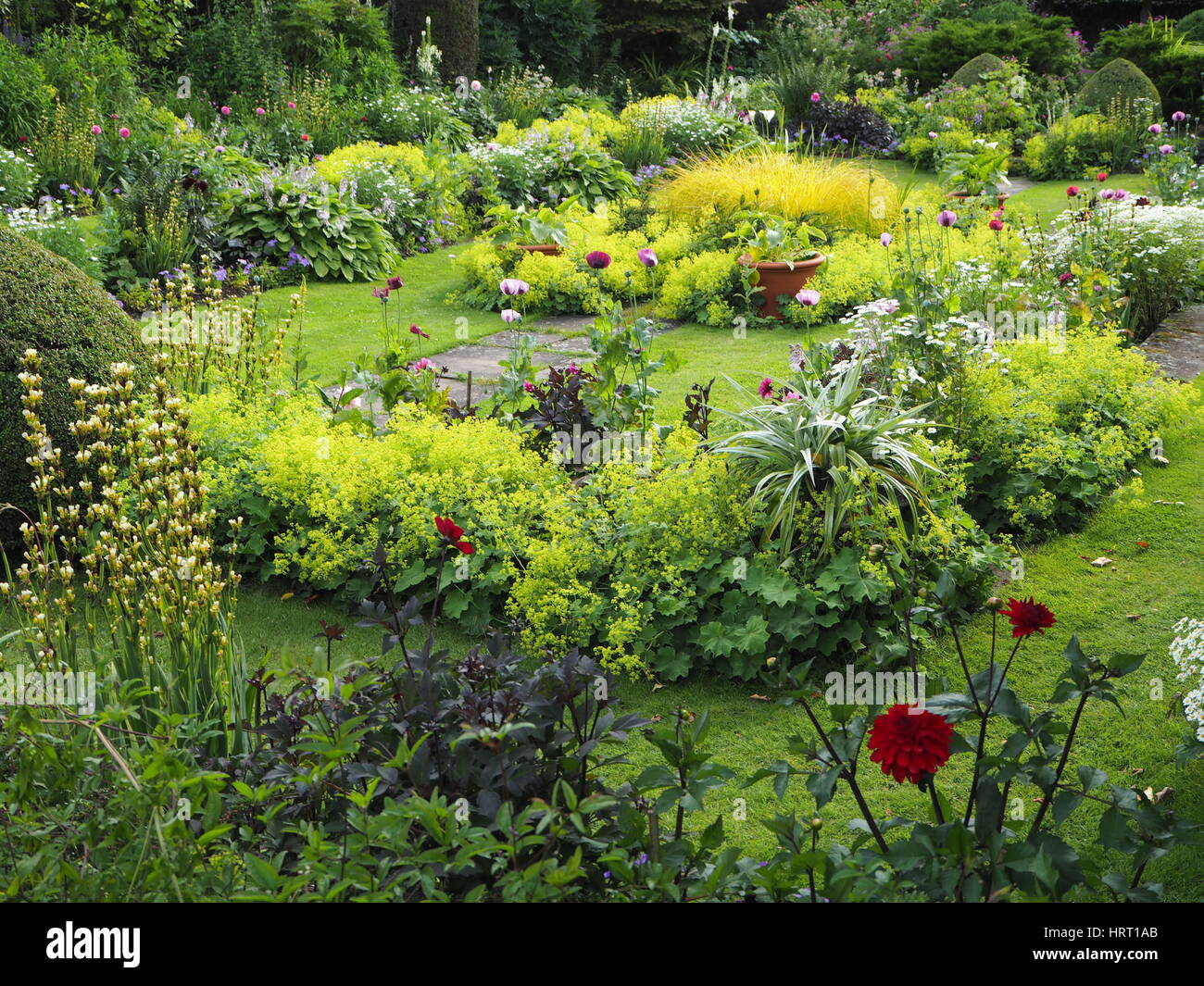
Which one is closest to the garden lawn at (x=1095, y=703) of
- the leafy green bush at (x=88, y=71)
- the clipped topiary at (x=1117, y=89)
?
the leafy green bush at (x=88, y=71)

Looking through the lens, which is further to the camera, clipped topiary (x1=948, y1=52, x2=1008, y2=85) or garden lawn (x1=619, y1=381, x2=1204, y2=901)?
clipped topiary (x1=948, y1=52, x2=1008, y2=85)

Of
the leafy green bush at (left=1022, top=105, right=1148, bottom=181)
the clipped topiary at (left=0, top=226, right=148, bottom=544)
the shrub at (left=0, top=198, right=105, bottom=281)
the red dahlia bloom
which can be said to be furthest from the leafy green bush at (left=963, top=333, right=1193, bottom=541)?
the leafy green bush at (left=1022, top=105, right=1148, bottom=181)

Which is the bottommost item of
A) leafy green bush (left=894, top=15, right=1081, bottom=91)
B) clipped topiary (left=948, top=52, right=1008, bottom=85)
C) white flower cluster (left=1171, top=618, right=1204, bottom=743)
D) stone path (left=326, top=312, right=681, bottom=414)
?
white flower cluster (left=1171, top=618, right=1204, bottom=743)

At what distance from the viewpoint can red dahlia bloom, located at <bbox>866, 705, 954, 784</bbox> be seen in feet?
6.19

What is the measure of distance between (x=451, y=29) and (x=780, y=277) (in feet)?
30.7

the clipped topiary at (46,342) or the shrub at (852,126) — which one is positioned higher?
the shrub at (852,126)

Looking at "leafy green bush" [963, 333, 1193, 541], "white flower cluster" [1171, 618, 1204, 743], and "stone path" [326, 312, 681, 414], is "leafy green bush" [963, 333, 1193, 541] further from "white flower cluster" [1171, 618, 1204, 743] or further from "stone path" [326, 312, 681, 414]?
"stone path" [326, 312, 681, 414]

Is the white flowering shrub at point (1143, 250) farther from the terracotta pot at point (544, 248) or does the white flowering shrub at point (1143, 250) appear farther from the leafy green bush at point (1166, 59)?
the leafy green bush at point (1166, 59)

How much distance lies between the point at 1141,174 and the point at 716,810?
521 inches

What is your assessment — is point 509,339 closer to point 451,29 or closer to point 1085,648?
point 1085,648

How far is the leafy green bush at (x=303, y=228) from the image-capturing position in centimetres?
894

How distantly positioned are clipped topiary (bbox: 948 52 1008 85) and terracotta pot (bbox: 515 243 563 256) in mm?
10131

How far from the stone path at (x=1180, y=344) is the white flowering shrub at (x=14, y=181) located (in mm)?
7752

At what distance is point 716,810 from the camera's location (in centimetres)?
316
